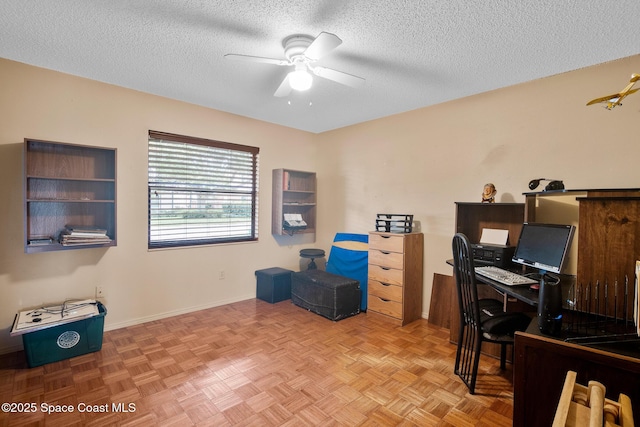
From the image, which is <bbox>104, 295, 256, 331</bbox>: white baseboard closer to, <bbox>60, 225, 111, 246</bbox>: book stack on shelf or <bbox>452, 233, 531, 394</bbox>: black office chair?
<bbox>60, 225, 111, 246</bbox>: book stack on shelf

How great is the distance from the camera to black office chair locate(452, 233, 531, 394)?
1.99 meters

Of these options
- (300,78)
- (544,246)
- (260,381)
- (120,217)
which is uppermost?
(300,78)

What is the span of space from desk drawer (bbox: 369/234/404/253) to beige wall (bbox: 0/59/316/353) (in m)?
1.53

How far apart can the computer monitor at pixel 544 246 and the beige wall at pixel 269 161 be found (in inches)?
22.8

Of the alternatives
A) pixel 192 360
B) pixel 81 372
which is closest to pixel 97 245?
pixel 81 372

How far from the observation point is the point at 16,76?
248 centimetres

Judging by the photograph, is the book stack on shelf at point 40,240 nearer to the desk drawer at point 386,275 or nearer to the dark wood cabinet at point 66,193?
the dark wood cabinet at point 66,193

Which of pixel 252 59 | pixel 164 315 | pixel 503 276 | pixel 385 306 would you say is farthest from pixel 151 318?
pixel 503 276

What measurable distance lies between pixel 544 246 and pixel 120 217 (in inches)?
148

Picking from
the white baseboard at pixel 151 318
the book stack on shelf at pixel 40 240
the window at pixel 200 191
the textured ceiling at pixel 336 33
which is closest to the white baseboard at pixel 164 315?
the white baseboard at pixel 151 318

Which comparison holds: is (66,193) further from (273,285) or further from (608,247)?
(608,247)

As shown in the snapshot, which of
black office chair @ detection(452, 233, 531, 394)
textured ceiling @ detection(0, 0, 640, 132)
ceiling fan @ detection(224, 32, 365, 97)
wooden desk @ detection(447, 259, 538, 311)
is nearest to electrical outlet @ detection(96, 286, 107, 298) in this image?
textured ceiling @ detection(0, 0, 640, 132)

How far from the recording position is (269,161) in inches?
166

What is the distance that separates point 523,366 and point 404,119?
9.61 feet
